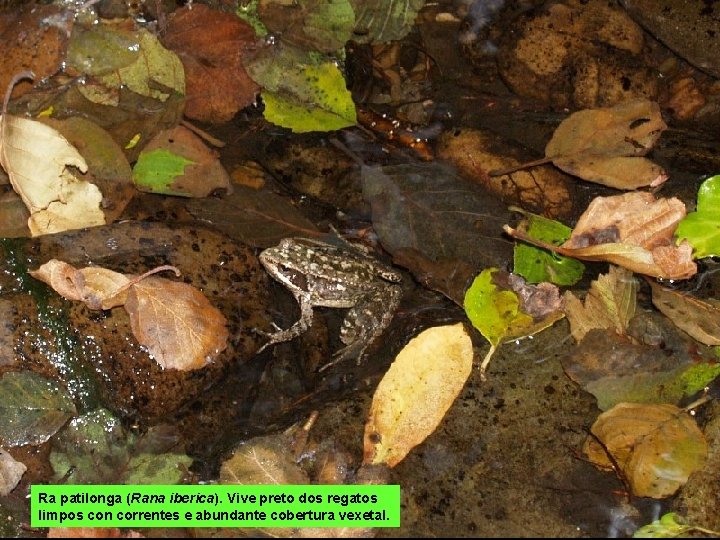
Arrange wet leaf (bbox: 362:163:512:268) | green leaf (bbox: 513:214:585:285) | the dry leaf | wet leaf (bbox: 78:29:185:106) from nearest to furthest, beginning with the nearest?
the dry leaf
green leaf (bbox: 513:214:585:285)
wet leaf (bbox: 362:163:512:268)
wet leaf (bbox: 78:29:185:106)

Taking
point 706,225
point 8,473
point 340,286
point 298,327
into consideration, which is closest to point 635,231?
point 706,225

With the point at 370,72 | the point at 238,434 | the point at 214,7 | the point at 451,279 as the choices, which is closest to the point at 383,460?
the point at 238,434

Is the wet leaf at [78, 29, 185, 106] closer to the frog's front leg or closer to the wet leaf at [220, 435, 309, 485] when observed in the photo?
the frog's front leg

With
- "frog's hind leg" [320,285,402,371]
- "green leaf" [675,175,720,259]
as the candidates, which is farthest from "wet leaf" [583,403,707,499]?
"frog's hind leg" [320,285,402,371]

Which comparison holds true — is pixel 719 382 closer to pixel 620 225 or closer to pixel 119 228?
pixel 620 225

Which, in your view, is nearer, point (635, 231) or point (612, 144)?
point (635, 231)

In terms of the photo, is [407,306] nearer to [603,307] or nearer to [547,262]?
[547,262]

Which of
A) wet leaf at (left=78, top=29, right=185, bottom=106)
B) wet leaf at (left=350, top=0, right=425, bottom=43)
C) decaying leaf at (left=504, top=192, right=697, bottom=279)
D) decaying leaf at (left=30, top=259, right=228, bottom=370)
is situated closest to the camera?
decaying leaf at (left=30, top=259, right=228, bottom=370)
